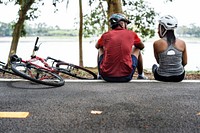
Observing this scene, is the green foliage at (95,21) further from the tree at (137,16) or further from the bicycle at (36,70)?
the bicycle at (36,70)

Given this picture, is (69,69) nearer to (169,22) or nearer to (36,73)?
(36,73)

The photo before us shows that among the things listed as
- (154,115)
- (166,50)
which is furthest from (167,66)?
(154,115)

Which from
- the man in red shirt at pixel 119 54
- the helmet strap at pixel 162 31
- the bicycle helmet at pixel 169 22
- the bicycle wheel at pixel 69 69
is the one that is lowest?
the bicycle wheel at pixel 69 69

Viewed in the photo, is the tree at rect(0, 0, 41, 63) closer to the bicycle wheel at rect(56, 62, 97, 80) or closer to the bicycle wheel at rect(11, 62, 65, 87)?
the bicycle wheel at rect(56, 62, 97, 80)

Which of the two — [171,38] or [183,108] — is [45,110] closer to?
[183,108]

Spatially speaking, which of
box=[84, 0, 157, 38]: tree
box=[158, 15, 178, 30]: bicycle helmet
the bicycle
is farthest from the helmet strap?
box=[84, 0, 157, 38]: tree

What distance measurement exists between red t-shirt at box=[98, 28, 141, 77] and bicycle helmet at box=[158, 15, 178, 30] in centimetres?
42

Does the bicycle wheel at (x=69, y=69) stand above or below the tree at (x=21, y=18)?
below

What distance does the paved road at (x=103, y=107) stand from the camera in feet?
7.97

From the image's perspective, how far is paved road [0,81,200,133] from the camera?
2430 mm

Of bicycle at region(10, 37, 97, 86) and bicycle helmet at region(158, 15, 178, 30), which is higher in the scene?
bicycle helmet at region(158, 15, 178, 30)

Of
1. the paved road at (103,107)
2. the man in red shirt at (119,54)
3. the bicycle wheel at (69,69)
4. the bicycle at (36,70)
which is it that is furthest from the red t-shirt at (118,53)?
the bicycle wheel at (69,69)

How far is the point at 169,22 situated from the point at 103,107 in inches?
81.3

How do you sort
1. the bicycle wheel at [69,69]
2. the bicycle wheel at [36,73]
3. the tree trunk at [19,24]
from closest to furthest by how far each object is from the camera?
1. the bicycle wheel at [36,73]
2. the bicycle wheel at [69,69]
3. the tree trunk at [19,24]
